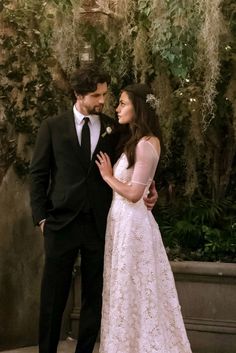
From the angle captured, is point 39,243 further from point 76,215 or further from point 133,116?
point 133,116

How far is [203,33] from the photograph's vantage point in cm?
443

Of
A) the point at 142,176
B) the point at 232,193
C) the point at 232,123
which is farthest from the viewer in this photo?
the point at 232,193

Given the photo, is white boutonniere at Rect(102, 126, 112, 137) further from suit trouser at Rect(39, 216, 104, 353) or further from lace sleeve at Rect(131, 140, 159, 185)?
suit trouser at Rect(39, 216, 104, 353)

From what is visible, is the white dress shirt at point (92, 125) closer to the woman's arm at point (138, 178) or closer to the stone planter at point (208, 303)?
the woman's arm at point (138, 178)

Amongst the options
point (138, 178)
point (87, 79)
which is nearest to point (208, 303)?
point (138, 178)

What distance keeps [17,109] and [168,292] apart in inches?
69.5

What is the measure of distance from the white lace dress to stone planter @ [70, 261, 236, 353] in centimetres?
91

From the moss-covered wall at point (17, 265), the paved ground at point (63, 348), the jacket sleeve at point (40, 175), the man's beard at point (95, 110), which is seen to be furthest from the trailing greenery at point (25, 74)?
the paved ground at point (63, 348)

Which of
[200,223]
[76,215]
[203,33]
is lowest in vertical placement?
[200,223]

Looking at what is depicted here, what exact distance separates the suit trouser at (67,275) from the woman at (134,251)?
0.09 metres

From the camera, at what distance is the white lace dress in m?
4.14

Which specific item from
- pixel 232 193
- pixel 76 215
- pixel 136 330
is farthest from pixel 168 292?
pixel 232 193

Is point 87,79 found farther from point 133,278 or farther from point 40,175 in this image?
point 133,278

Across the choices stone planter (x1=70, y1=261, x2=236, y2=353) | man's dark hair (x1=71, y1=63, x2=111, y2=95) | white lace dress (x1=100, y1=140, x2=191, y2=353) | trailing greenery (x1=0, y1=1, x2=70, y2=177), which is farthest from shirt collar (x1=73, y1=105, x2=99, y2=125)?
stone planter (x1=70, y1=261, x2=236, y2=353)
